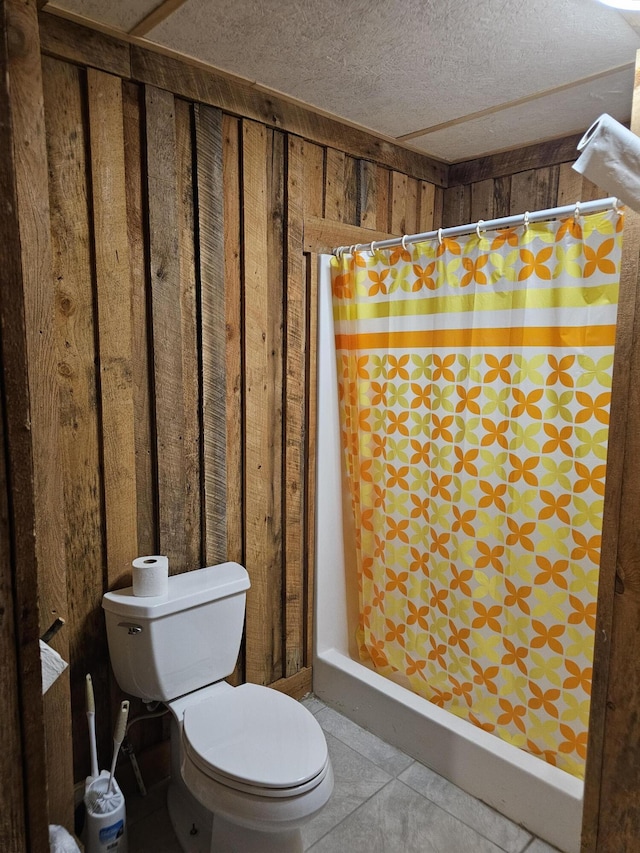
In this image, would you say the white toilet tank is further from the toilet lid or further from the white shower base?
the white shower base

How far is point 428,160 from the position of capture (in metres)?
2.68

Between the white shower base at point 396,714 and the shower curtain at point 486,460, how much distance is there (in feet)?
0.26

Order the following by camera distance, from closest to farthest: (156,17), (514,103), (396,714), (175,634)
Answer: (156,17) → (175,634) → (514,103) → (396,714)

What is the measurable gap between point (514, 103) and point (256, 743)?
2.23 m

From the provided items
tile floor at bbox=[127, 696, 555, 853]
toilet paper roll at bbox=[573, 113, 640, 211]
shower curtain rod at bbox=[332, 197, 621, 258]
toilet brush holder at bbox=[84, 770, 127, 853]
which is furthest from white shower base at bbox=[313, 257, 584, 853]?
toilet paper roll at bbox=[573, 113, 640, 211]

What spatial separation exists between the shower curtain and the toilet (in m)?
0.66

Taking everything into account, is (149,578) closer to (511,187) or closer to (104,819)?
(104,819)

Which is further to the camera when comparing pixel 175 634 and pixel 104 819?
pixel 175 634

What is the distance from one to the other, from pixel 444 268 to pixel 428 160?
3.07 ft

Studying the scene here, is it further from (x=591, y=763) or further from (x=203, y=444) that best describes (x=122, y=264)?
(x=591, y=763)

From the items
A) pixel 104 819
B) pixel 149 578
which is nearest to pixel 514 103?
pixel 149 578

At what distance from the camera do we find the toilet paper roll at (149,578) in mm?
1781

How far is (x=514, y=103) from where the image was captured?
2061 millimetres

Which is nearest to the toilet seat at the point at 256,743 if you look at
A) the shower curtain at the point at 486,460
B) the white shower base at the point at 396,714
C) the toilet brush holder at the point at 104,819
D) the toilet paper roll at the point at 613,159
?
the toilet brush holder at the point at 104,819
